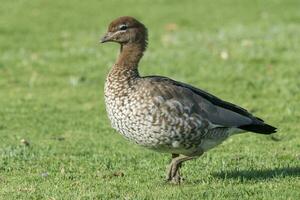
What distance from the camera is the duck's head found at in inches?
339

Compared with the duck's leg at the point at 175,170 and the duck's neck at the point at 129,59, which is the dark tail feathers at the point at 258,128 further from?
the duck's neck at the point at 129,59

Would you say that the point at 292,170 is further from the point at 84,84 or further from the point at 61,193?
the point at 84,84

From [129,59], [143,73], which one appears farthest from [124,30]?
[143,73]

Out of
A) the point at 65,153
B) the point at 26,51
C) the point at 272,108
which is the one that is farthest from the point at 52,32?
the point at 65,153

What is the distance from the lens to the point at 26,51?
1938cm

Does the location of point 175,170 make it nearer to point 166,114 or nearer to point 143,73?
point 166,114

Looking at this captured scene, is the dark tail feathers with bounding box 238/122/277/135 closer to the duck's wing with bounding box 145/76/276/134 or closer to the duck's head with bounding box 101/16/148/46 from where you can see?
the duck's wing with bounding box 145/76/276/134

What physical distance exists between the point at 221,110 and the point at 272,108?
5026mm

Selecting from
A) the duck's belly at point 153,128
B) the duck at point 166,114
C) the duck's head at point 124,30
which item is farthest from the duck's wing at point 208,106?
the duck's head at point 124,30

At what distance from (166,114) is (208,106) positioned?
0.62 m

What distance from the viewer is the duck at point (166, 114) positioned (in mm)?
7848

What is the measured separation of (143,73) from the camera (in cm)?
1617

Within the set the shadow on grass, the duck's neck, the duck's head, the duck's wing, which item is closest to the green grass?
the shadow on grass

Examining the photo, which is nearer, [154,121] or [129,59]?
[154,121]
